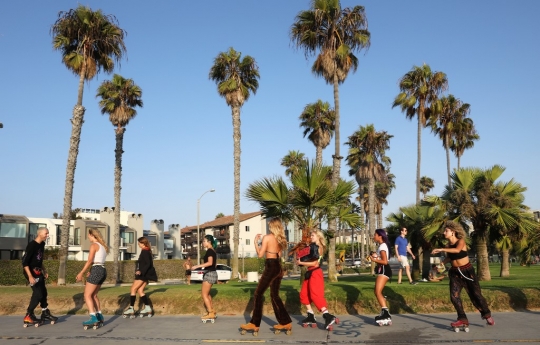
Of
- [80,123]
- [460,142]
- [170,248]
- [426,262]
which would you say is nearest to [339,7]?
[426,262]

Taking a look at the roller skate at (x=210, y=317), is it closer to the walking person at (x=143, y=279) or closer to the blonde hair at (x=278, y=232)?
the walking person at (x=143, y=279)

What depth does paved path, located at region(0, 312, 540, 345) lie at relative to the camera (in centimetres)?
777

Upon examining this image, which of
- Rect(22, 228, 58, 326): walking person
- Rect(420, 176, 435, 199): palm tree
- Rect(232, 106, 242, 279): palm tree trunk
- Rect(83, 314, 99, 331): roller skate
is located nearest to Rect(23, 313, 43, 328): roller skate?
Rect(22, 228, 58, 326): walking person

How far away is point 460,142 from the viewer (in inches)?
1955

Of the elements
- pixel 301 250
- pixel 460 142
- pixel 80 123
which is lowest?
pixel 301 250

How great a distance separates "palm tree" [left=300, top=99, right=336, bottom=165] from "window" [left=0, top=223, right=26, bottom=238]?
32817mm

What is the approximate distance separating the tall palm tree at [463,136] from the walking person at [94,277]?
41.4m

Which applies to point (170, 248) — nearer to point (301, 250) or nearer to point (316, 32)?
point (316, 32)

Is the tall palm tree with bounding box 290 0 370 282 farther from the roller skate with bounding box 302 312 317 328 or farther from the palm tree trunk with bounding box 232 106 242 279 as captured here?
the roller skate with bounding box 302 312 317 328

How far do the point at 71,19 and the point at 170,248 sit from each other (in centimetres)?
5925

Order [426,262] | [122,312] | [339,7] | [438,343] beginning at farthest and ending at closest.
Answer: [339,7] → [426,262] → [122,312] → [438,343]

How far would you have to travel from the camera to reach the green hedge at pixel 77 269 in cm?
3799

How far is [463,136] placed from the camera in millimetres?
48750

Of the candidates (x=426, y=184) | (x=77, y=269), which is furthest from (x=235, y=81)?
(x=426, y=184)
